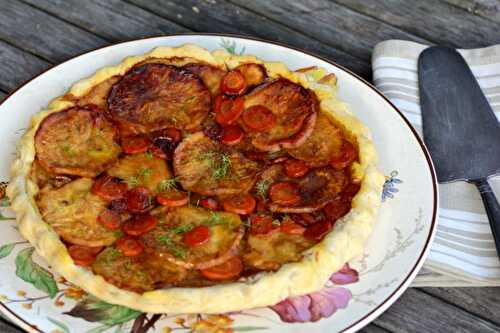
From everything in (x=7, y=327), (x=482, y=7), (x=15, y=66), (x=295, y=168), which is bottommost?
(x=7, y=327)

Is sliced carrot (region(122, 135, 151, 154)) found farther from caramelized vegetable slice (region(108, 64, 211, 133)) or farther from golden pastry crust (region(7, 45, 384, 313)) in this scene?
golden pastry crust (region(7, 45, 384, 313))

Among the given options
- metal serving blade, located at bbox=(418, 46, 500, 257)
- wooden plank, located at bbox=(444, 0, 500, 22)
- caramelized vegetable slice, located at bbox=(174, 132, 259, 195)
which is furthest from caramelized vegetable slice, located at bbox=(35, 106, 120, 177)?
wooden plank, located at bbox=(444, 0, 500, 22)

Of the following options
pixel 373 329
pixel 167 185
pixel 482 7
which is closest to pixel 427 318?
pixel 373 329

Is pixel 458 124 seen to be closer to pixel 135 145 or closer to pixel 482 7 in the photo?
pixel 482 7

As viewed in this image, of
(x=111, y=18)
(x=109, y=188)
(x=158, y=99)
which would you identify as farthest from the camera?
(x=111, y=18)

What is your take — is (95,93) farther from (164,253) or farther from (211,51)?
(164,253)

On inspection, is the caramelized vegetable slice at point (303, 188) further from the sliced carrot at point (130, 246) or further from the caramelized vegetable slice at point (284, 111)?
the sliced carrot at point (130, 246)

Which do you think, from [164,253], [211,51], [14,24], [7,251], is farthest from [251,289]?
[14,24]
